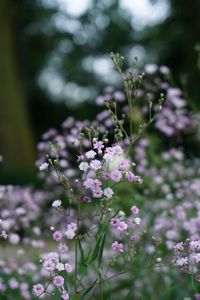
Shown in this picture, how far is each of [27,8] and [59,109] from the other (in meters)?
3.68

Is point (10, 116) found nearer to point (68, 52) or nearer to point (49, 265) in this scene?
point (68, 52)

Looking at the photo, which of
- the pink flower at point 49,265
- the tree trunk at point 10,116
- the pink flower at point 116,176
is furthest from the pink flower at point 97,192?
the tree trunk at point 10,116

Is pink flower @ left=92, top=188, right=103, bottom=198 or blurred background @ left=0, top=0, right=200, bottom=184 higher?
blurred background @ left=0, top=0, right=200, bottom=184

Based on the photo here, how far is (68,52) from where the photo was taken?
1529 centimetres

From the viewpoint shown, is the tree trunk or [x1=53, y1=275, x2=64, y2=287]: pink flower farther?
the tree trunk

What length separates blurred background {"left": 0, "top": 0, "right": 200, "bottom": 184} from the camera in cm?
1059

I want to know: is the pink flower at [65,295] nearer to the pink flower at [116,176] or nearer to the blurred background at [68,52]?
the pink flower at [116,176]

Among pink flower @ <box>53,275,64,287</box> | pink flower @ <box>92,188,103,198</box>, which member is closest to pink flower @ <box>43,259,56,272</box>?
pink flower @ <box>53,275,64,287</box>

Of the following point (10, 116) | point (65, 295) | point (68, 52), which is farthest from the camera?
point (68, 52)

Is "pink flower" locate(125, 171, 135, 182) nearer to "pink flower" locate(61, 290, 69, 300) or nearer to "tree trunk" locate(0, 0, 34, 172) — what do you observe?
"pink flower" locate(61, 290, 69, 300)

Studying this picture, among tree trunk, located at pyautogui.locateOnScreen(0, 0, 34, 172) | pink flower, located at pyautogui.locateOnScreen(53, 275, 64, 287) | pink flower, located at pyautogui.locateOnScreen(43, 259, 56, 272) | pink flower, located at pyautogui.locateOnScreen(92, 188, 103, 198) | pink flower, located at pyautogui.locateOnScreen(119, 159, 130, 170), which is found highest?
tree trunk, located at pyautogui.locateOnScreen(0, 0, 34, 172)

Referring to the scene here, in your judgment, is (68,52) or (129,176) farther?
(68,52)

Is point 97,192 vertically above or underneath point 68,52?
underneath

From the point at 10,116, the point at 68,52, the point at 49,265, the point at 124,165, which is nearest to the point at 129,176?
the point at 124,165
